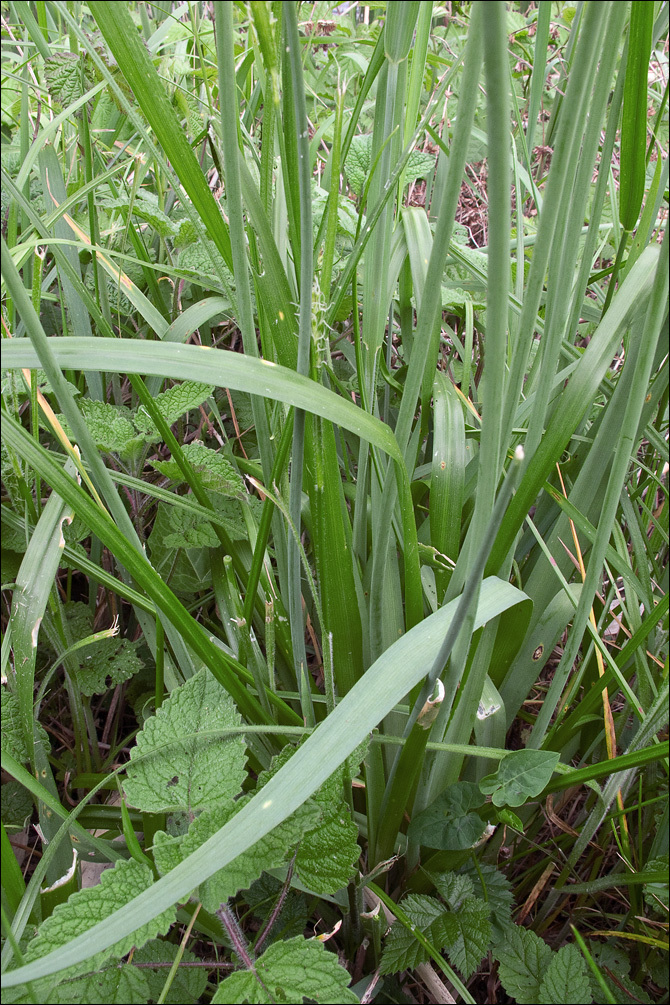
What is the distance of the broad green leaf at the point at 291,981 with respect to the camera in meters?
0.46

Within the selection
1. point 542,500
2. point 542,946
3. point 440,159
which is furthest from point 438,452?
point 440,159

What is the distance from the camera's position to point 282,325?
1.73 feet

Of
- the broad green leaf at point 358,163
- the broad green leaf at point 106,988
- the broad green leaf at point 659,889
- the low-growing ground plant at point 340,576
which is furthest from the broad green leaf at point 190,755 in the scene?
the broad green leaf at point 358,163

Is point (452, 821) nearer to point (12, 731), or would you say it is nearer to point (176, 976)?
point (176, 976)

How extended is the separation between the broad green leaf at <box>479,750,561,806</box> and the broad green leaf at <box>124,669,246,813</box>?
0.21 m

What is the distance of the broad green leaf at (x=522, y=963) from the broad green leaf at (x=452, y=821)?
0.10 metres

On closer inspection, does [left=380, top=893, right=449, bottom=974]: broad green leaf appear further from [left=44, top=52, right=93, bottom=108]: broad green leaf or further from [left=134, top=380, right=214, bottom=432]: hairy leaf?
[left=44, top=52, right=93, bottom=108]: broad green leaf

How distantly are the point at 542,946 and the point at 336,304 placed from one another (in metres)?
0.59

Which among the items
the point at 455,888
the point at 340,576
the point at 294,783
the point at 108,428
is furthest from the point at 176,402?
the point at 455,888

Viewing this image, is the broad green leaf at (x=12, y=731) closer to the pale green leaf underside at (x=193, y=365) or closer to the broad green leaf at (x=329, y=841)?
the broad green leaf at (x=329, y=841)

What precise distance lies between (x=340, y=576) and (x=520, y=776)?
0.22 meters

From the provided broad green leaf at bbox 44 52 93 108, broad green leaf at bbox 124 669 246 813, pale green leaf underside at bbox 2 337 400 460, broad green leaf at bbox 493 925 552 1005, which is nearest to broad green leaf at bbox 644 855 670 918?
broad green leaf at bbox 493 925 552 1005

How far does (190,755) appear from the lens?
1.88ft

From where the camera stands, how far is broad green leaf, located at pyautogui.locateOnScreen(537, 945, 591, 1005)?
21.7 inches
